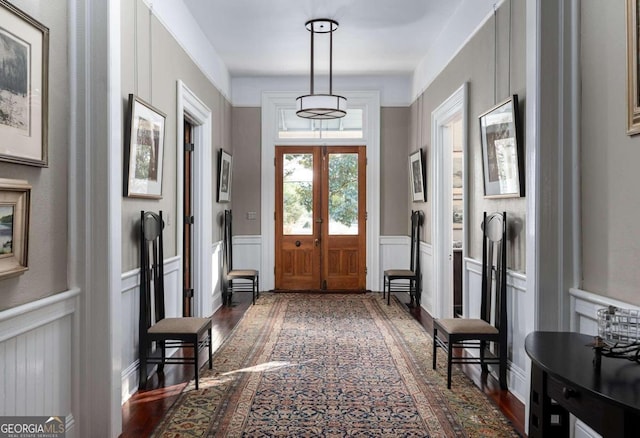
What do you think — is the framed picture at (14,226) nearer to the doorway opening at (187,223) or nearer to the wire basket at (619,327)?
the wire basket at (619,327)

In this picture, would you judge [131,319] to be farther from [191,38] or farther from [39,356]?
[191,38]

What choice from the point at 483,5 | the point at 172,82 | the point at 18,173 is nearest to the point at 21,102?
the point at 18,173

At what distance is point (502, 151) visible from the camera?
148 inches

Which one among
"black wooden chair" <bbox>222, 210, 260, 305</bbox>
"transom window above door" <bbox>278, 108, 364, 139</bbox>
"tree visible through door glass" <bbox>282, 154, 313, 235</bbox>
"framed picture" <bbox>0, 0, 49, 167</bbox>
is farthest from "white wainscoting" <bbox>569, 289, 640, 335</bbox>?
"transom window above door" <bbox>278, 108, 364, 139</bbox>

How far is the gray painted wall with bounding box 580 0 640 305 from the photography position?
7.13ft

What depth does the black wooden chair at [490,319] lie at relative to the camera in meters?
3.59

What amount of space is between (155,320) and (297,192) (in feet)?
13.9

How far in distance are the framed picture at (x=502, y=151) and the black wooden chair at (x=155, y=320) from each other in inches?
99.2

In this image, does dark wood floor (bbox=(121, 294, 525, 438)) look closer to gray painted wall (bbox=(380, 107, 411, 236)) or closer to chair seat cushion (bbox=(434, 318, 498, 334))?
chair seat cushion (bbox=(434, 318, 498, 334))

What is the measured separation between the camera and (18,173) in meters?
2.17

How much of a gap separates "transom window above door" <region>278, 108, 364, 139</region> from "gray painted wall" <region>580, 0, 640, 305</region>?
536 cm

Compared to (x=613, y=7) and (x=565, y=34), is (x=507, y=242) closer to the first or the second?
(x=565, y=34)

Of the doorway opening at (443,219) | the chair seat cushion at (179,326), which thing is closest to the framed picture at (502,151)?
the doorway opening at (443,219)

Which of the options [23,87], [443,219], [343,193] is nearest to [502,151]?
[443,219]
